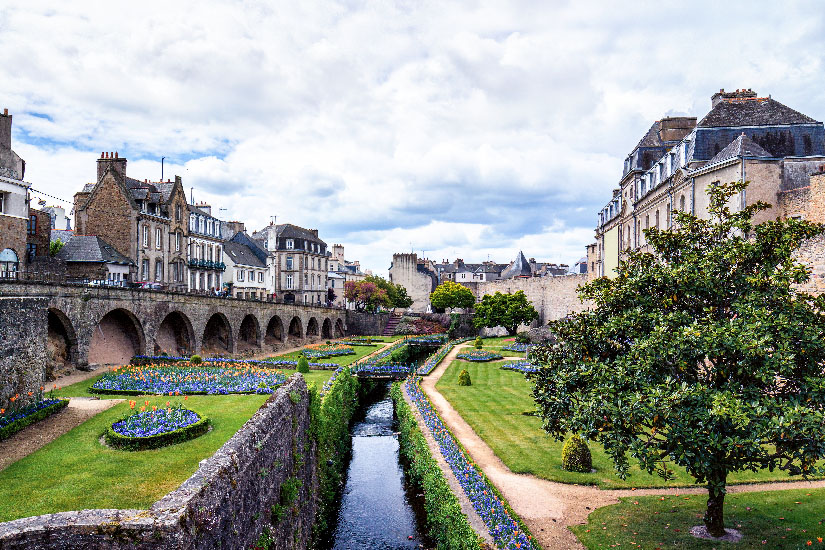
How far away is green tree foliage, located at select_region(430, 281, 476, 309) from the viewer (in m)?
81.8

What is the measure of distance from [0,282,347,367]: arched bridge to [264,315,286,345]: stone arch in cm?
12

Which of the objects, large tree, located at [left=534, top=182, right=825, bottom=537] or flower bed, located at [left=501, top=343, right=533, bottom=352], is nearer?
large tree, located at [left=534, top=182, right=825, bottom=537]

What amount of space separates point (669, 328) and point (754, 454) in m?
2.53

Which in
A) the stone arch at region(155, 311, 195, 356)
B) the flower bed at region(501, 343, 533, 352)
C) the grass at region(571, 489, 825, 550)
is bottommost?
the grass at region(571, 489, 825, 550)

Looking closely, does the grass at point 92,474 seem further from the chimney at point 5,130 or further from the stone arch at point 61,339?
the chimney at point 5,130

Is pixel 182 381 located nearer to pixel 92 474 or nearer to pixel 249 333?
pixel 92 474

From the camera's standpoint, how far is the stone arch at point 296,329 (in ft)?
197

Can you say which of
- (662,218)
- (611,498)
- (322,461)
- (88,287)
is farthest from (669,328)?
(88,287)

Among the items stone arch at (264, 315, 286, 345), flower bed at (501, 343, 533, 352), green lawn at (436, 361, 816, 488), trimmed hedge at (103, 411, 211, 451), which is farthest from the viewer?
stone arch at (264, 315, 286, 345)

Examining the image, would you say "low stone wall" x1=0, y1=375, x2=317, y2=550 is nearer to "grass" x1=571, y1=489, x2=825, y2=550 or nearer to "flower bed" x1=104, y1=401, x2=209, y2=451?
"flower bed" x1=104, y1=401, x2=209, y2=451

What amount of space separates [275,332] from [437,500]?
44.7 metres

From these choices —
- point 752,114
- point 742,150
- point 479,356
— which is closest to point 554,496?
point 742,150

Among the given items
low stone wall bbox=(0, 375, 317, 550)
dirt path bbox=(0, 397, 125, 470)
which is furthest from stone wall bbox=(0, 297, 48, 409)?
low stone wall bbox=(0, 375, 317, 550)

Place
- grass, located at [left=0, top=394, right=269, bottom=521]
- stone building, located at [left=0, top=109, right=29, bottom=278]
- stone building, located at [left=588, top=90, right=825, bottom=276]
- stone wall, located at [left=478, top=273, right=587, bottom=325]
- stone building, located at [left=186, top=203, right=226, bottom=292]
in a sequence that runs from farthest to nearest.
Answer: stone wall, located at [left=478, top=273, right=587, bottom=325]
stone building, located at [left=186, top=203, right=226, bottom=292]
stone building, located at [left=0, top=109, right=29, bottom=278]
stone building, located at [left=588, top=90, right=825, bottom=276]
grass, located at [left=0, top=394, right=269, bottom=521]
